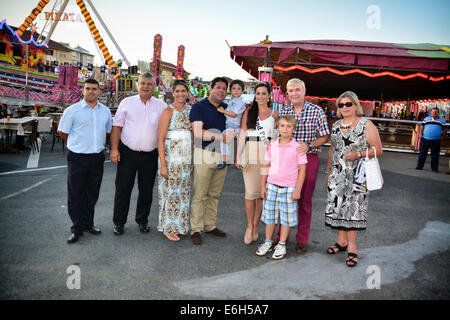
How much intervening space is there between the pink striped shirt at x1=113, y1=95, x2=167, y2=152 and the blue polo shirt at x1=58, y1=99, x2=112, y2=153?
0.80 ft

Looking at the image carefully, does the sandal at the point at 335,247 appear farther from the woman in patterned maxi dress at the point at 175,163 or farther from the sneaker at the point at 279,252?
the woman in patterned maxi dress at the point at 175,163

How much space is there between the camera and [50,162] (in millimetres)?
8664

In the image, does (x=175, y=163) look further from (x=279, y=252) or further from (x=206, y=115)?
(x=279, y=252)

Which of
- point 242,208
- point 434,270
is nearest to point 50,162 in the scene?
point 242,208

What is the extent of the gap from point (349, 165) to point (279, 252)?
118 cm

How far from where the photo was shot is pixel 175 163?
3.76 meters

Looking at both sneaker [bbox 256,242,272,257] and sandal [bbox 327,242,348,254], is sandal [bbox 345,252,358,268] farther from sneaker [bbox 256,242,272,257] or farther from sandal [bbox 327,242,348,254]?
sneaker [bbox 256,242,272,257]

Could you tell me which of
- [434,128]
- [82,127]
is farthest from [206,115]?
[434,128]

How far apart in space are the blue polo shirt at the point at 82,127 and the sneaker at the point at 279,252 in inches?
92.9

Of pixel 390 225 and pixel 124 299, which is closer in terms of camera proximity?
pixel 124 299

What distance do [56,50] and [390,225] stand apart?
244 ft

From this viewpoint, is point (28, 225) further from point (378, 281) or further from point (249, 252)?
point (378, 281)

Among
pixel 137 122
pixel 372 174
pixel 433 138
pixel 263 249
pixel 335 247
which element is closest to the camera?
pixel 372 174

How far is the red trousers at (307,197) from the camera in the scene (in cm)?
354
